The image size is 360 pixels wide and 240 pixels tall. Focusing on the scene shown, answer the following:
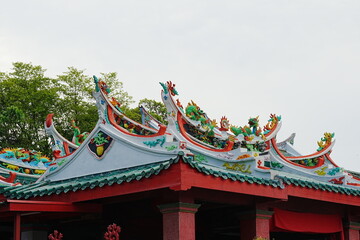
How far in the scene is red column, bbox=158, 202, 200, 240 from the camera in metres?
11.9

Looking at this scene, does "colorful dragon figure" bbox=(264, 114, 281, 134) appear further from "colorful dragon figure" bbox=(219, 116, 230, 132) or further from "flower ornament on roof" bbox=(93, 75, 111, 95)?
"flower ornament on roof" bbox=(93, 75, 111, 95)

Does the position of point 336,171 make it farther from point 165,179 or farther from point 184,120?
point 165,179

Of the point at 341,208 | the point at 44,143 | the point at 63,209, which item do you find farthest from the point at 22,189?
the point at 44,143

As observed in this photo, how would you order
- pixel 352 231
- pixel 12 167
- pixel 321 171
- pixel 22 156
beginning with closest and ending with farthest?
pixel 352 231
pixel 321 171
pixel 12 167
pixel 22 156

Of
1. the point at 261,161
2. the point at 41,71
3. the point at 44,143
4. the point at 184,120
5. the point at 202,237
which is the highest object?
the point at 41,71

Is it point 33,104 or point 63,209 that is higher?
point 33,104

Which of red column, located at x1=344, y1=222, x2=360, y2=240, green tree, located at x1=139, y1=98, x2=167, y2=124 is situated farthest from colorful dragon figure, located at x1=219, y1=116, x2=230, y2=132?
green tree, located at x1=139, y1=98, x2=167, y2=124

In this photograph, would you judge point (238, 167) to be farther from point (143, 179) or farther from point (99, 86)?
point (99, 86)

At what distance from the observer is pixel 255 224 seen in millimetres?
13539

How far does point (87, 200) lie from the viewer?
503 inches

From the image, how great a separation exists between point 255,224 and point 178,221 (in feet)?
7.44

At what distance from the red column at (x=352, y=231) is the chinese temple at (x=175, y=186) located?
0.02m

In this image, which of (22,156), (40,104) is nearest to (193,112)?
(22,156)

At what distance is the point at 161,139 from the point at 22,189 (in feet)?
11.0
